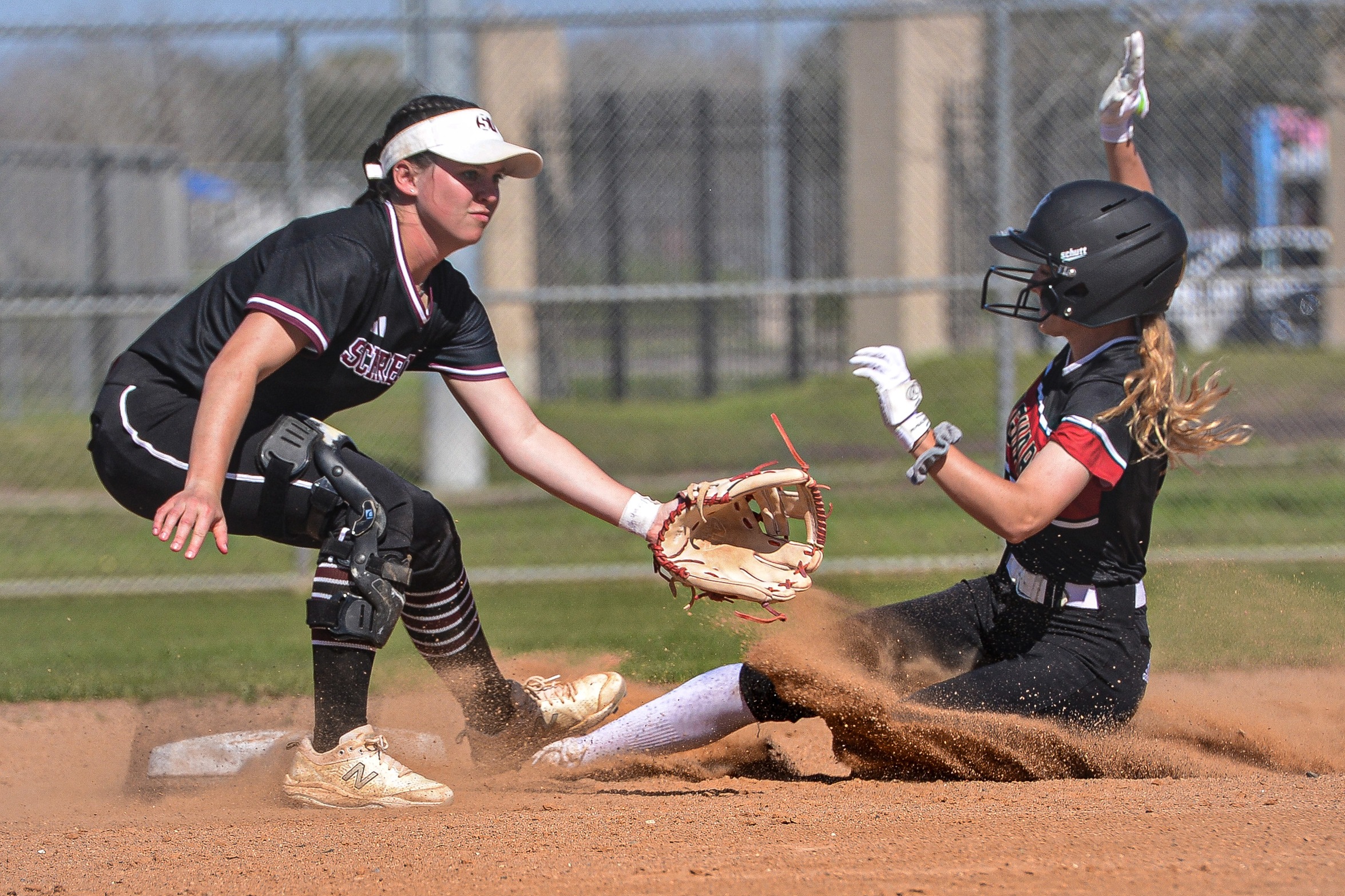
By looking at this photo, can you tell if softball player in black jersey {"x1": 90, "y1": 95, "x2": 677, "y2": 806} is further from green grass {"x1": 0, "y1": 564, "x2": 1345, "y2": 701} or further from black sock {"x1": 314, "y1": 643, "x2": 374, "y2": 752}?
green grass {"x1": 0, "y1": 564, "x2": 1345, "y2": 701}

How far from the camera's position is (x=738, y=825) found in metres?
2.87

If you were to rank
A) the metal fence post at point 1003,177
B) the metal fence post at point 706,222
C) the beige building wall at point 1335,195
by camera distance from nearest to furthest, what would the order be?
the metal fence post at point 1003,177 < the beige building wall at point 1335,195 < the metal fence post at point 706,222

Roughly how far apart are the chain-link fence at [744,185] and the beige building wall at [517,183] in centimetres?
5

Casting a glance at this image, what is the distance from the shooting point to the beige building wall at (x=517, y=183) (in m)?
8.91

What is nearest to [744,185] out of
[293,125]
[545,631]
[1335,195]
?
[1335,195]

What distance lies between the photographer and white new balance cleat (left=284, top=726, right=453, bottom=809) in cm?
326

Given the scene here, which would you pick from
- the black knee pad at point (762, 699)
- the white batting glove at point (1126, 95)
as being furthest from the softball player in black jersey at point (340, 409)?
the white batting glove at point (1126, 95)

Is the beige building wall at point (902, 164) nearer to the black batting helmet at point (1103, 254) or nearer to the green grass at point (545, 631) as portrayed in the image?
the green grass at point (545, 631)

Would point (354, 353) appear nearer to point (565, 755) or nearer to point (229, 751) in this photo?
point (565, 755)

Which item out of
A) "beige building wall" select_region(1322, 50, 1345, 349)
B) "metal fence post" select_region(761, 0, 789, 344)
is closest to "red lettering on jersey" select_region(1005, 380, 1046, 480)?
"beige building wall" select_region(1322, 50, 1345, 349)

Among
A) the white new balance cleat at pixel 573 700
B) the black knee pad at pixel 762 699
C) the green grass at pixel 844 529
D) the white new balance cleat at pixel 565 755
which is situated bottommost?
the green grass at pixel 844 529

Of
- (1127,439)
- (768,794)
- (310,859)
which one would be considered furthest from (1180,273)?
(310,859)

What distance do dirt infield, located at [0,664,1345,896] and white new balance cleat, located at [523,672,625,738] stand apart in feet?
0.59

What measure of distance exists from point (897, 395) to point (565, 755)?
4.69 ft
